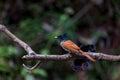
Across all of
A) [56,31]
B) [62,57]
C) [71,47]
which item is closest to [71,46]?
[71,47]

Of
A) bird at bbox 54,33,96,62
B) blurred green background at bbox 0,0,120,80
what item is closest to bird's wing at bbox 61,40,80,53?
bird at bbox 54,33,96,62

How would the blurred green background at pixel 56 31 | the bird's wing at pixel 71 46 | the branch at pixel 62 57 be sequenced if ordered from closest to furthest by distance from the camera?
the branch at pixel 62 57 → the bird's wing at pixel 71 46 → the blurred green background at pixel 56 31

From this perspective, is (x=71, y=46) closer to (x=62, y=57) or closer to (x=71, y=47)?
(x=71, y=47)

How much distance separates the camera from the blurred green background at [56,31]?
15.8 feet

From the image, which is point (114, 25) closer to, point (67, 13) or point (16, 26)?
point (67, 13)

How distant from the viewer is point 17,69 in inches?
178

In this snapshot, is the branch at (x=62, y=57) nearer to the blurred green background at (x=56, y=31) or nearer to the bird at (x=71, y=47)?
the bird at (x=71, y=47)

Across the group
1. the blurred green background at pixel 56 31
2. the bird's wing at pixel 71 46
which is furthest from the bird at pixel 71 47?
the blurred green background at pixel 56 31

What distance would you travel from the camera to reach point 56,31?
5008 millimetres

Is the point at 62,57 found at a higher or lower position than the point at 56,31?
lower

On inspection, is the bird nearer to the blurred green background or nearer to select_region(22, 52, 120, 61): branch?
select_region(22, 52, 120, 61): branch

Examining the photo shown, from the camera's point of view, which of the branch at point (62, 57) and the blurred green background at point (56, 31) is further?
the blurred green background at point (56, 31)

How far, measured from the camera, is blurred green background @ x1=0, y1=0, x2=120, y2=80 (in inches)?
190

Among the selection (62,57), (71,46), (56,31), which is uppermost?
(56,31)
